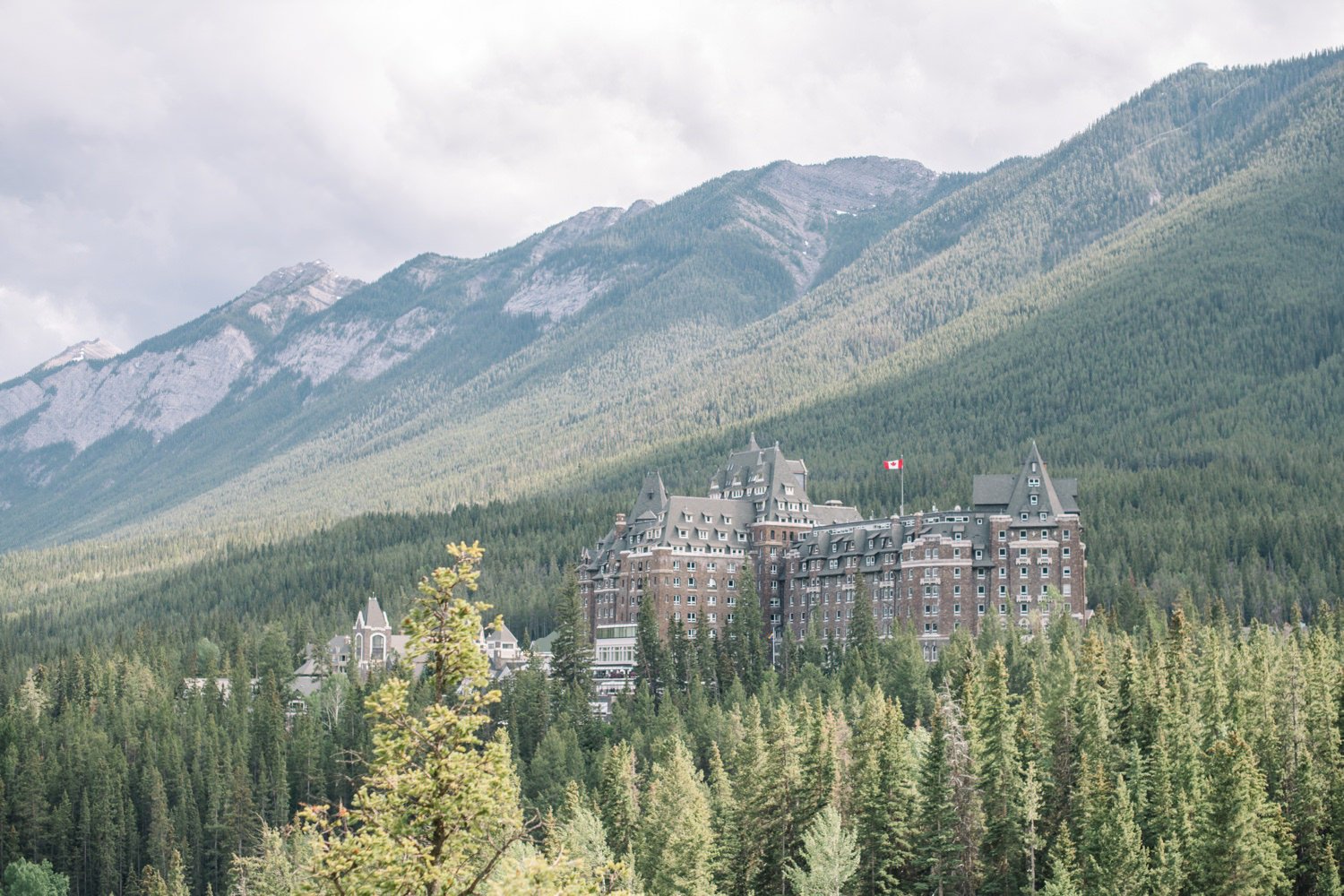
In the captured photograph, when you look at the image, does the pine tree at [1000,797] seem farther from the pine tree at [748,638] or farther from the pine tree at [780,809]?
the pine tree at [748,638]

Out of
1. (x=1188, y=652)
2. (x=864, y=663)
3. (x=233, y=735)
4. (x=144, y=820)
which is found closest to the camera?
(x=1188, y=652)

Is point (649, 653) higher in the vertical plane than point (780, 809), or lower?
higher

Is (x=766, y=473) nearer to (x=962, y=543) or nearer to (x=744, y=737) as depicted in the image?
(x=962, y=543)

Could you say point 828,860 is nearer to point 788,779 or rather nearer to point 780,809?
point 780,809

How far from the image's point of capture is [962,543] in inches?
6353

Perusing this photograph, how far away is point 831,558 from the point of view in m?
171

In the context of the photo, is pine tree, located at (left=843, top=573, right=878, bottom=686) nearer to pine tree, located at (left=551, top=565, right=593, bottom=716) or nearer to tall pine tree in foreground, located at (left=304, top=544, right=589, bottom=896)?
pine tree, located at (left=551, top=565, right=593, bottom=716)

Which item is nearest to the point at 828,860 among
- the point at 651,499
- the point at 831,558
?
the point at 831,558

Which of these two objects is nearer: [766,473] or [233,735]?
[233,735]

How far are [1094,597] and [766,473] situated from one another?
3852 cm

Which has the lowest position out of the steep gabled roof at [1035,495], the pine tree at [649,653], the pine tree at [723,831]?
the pine tree at [723,831]

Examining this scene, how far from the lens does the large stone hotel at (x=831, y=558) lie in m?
161

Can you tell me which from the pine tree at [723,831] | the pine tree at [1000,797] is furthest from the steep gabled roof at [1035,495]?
the pine tree at [1000,797]

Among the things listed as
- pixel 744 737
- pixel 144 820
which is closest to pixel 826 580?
pixel 744 737
